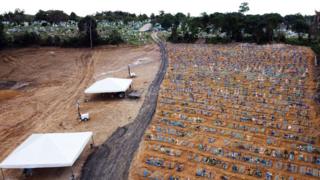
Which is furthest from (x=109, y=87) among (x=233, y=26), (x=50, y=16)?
(x=50, y=16)

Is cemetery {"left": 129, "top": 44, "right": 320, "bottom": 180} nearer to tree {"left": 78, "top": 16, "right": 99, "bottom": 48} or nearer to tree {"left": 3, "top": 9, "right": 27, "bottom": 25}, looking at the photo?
tree {"left": 78, "top": 16, "right": 99, "bottom": 48}

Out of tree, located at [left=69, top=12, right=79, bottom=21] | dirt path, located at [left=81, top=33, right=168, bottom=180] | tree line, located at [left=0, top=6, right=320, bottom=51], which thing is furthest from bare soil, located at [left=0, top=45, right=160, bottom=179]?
tree, located at [left=69, top=12, right=79, bottom=21]

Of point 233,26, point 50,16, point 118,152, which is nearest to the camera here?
point 118,152

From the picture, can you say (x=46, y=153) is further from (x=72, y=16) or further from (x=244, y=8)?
(x=72, y=16)

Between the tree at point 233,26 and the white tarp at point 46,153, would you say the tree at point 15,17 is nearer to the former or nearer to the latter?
the tree at point 233,26

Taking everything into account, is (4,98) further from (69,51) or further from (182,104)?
(69,51)

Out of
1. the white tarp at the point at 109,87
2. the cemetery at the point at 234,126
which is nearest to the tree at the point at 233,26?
the cemetery at the point at 234,126
